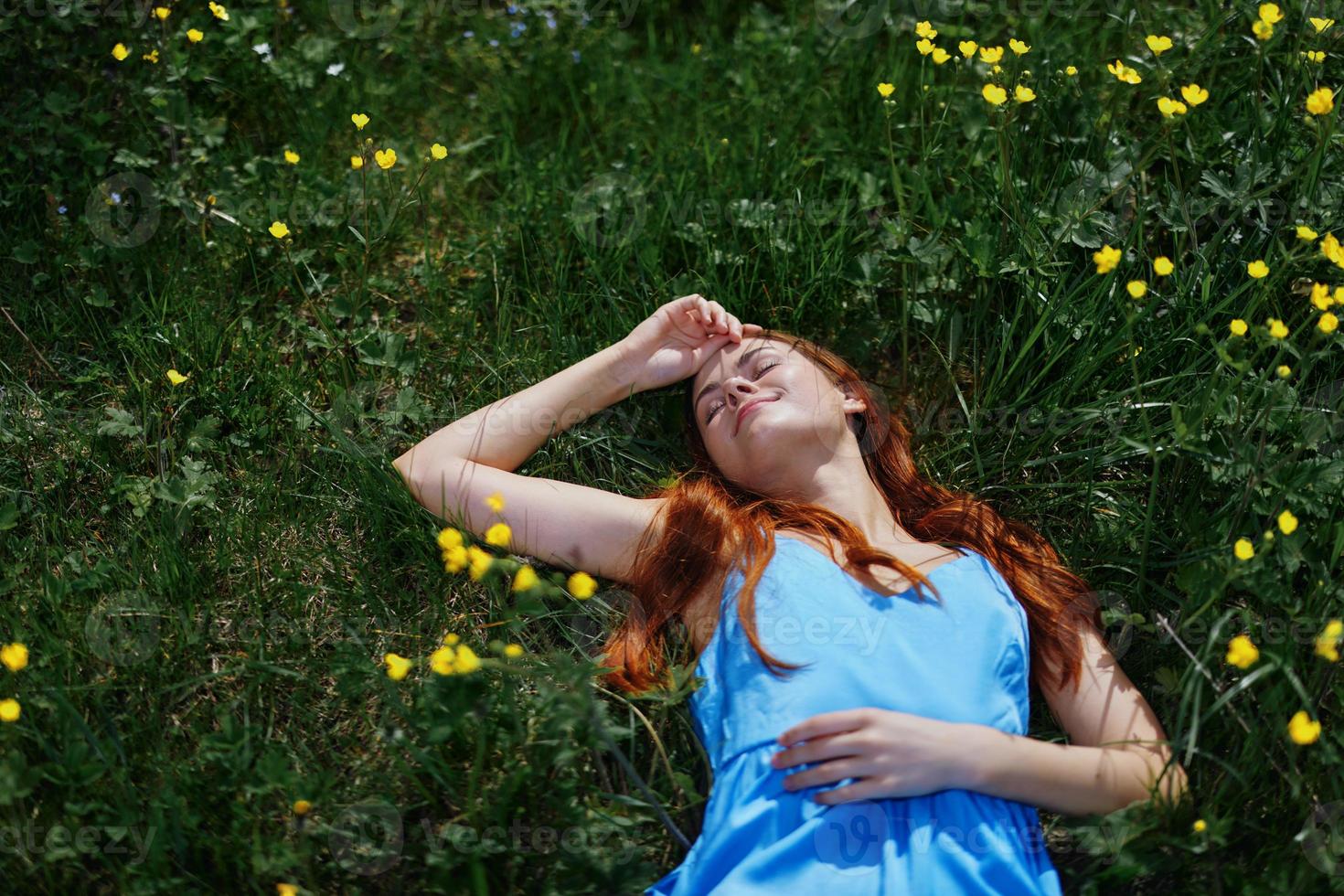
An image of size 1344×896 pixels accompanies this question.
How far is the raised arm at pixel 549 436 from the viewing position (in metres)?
2.54

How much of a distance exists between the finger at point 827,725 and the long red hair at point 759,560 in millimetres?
216

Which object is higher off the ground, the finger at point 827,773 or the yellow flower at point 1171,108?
the yellow flower at point 1171,108

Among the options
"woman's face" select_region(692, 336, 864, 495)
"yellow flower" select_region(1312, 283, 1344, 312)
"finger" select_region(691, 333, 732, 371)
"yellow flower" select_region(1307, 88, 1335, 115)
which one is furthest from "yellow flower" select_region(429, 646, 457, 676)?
"yellow flower" select_region(1307, 88, 1335, 115)

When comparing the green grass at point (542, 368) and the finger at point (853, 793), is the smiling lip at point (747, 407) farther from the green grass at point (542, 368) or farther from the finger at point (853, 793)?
the finger at point (853, 793)

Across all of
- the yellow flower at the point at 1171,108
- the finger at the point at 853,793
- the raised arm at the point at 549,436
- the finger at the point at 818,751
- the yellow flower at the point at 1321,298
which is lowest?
the finger at the point at 853,793

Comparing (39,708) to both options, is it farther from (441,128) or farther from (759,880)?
(441,128)

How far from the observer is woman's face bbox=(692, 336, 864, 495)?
2.52 meters

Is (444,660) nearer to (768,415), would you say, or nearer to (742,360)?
(768,415)

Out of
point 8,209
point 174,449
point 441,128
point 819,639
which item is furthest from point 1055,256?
point 8,209

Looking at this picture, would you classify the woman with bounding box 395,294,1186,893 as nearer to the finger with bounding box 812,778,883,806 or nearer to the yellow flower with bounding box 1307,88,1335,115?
the finger with bounding box 812,778,883,806

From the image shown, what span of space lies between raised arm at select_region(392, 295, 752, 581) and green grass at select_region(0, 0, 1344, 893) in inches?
5.3

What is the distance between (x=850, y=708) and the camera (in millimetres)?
2195

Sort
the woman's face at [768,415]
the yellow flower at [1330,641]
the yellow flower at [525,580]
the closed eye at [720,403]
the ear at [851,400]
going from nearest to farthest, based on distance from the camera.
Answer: the yellow flower at [525,580] < the yellow flower at [1330,641] < the woman's face at [768,415] < the closed eye at [720,403] < the ear at [851,400]

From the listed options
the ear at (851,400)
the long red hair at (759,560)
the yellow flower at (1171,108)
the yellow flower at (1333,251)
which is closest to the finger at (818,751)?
the long red hair at (759,560)
